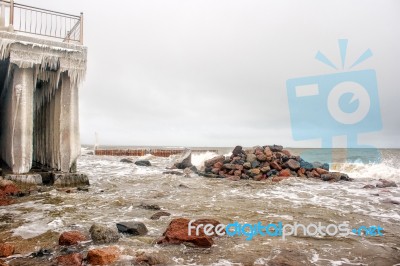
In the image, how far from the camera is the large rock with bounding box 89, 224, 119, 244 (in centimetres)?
529

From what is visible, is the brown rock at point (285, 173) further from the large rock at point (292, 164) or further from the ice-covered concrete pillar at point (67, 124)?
the ice-covered concrete pillar at point (67, 124)

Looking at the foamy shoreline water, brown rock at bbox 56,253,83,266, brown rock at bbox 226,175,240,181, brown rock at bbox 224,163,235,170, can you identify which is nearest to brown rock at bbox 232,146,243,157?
brown rock at bbox 224,163,235,170

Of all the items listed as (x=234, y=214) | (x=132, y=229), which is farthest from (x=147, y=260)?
(x=234, y=214)

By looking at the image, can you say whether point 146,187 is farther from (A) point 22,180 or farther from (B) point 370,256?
(B) point 370,256

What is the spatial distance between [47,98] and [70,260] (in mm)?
11393

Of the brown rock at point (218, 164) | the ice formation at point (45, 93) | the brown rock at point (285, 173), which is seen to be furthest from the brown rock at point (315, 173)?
the ice formation at point (45, 93)

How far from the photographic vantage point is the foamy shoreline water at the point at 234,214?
487 cm

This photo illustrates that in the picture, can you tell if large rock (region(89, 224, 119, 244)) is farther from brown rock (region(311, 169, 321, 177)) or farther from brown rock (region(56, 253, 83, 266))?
brown rock (region(311, 169, 321, 177))

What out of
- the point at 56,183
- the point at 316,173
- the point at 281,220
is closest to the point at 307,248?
the point at 281,220

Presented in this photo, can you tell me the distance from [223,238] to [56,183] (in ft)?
27.2

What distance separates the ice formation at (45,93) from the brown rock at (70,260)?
8003mm

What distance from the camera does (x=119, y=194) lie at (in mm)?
10664

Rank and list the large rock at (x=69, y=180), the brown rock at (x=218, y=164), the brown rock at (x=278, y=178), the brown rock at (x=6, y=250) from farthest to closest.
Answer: the brown rock at (x=218, y=164) → the brown rock at (x=278, y=178) → the large rock at (x=69, y=180) → the brown rock at (x=6, y=250)

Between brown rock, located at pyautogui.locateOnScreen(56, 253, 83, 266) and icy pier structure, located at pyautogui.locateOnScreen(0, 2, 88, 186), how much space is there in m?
7.66
